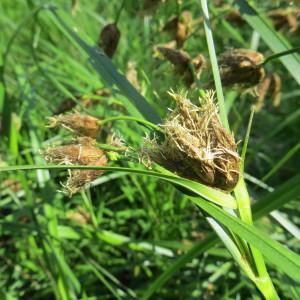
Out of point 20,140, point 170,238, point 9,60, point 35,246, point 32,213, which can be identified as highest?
point 9,60

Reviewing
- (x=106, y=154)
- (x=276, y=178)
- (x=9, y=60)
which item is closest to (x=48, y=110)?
(x=9, y=60)

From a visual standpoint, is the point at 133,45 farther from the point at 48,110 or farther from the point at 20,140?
the point at 20,140

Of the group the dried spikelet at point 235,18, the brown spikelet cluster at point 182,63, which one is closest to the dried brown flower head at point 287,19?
the dried spikelet at point 235,18

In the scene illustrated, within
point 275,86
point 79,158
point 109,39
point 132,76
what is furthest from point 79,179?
point 275,86

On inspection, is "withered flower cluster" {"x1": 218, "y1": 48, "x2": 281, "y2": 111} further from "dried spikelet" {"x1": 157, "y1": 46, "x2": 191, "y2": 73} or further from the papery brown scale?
the papery brown scale

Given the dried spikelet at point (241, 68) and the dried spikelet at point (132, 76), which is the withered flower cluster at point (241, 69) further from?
the dried spikelet at point (132, 76)

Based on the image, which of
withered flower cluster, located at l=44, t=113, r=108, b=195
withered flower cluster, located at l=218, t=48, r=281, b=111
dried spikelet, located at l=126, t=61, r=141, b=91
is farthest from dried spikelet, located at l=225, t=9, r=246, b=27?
withered flower cluster, located at l=44, t=113, r=108, b=195
